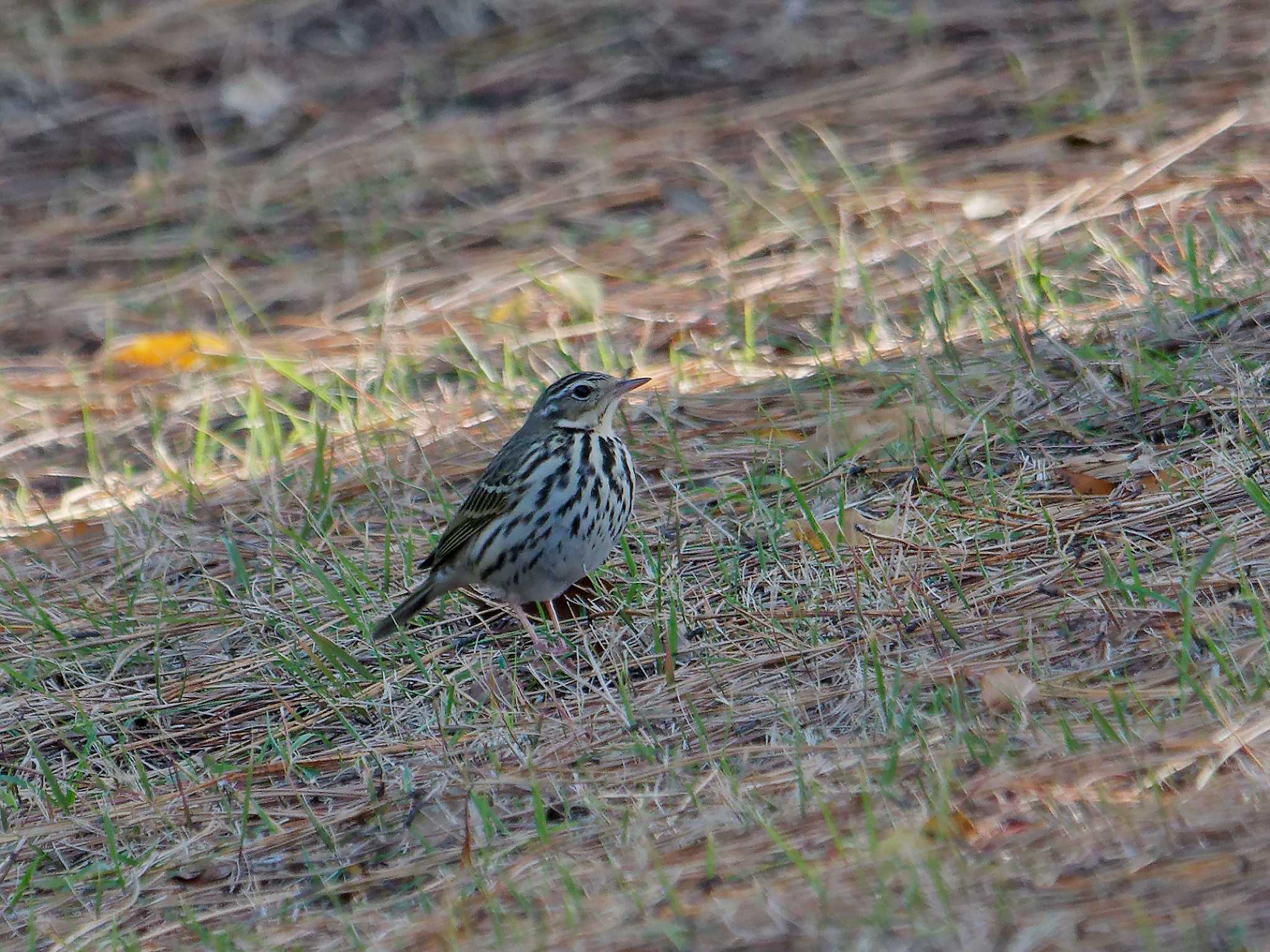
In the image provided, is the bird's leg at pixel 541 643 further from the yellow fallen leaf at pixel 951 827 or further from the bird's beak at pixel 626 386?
the yellow fallen leaf at pixel 951 827

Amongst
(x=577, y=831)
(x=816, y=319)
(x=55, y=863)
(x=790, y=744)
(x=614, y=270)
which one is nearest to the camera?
(x=577, y=831)

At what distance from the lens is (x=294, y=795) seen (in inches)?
169

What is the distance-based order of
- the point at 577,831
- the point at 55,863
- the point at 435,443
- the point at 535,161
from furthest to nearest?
the point at 535,161 → the point at 435,443 → the point at 55,863 → the point at 577,831

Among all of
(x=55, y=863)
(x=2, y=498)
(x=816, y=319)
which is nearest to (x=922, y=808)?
(x=55, y=863)

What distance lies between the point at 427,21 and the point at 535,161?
236 cm

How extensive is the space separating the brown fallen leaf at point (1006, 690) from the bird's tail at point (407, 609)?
1.84 metres

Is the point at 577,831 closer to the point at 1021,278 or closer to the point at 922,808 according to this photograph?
the point at 922,808

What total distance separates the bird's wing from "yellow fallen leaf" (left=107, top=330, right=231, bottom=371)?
2844 millimetres

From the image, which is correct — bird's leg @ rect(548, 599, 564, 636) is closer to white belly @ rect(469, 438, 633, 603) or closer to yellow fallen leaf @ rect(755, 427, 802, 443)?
white belly @ rect(469, 438, 633, 603)

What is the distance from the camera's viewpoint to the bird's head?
5348 millimetres

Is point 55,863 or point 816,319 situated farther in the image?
point 816,319

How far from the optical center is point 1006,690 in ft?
12.8

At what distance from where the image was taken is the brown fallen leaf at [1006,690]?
3.86m

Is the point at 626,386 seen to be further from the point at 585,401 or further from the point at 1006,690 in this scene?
the point at 1006,690
